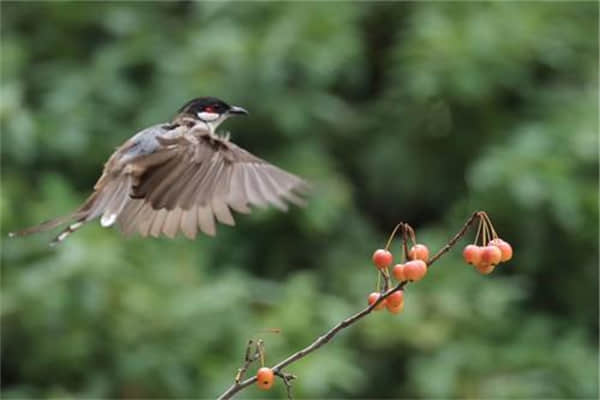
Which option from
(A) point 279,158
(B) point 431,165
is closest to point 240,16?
(A) point 279,158

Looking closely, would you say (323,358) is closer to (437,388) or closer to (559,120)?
(437,388)

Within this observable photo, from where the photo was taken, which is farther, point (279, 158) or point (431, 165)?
point (431, 165)

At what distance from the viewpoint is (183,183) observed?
233 centimetres

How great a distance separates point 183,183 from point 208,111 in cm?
47

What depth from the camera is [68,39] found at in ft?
17.4

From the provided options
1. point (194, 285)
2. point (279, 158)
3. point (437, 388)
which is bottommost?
point (437, 388)

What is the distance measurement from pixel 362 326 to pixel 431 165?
0.97m

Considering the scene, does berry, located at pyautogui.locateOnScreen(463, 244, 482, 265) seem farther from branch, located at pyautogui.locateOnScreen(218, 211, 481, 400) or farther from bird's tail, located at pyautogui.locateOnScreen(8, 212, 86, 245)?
bird's tail, located at pyautogui.locateOnScreen(8, 212, 86, 245)

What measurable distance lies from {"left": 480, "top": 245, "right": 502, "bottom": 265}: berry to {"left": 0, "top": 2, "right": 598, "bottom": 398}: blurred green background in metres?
2.62

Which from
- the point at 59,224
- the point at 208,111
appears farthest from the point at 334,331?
the point at 208,111

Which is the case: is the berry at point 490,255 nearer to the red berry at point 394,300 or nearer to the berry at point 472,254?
the berry at point 472,254

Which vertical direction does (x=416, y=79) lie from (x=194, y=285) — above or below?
above

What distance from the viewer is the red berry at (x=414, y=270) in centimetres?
161

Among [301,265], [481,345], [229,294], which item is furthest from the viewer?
[301,265]
